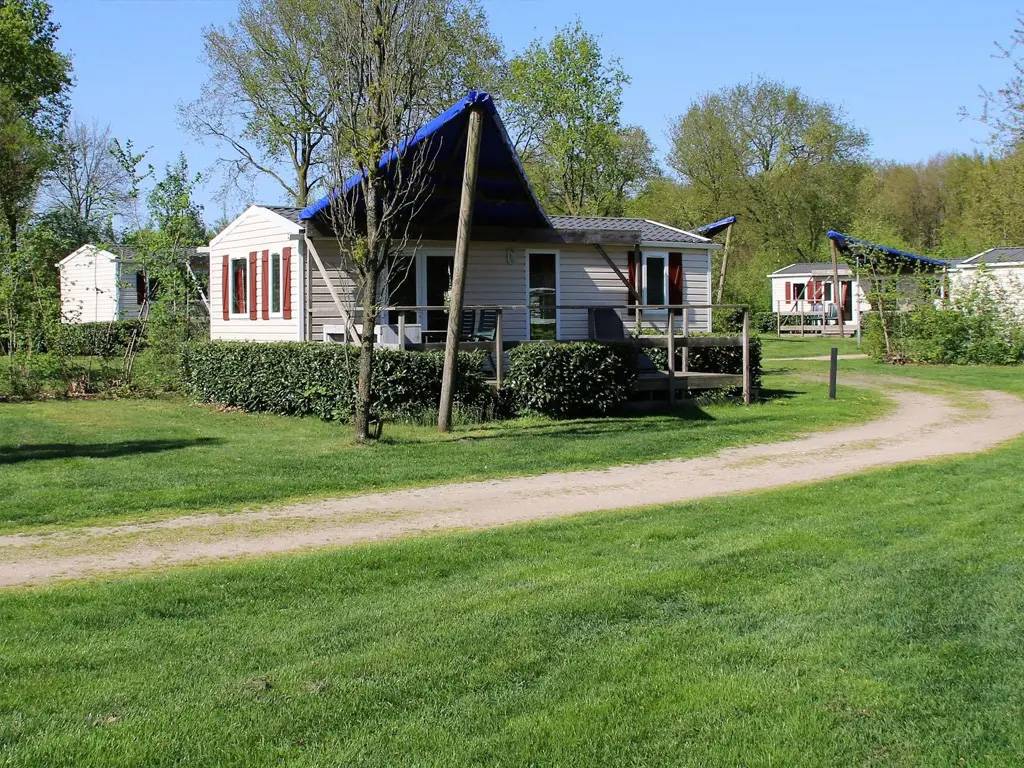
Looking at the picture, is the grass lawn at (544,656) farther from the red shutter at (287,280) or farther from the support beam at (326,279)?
the red shutter at (287,280)

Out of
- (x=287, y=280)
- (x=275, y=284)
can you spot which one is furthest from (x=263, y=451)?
(x=275, y=284)

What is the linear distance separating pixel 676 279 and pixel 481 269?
4.77 meters

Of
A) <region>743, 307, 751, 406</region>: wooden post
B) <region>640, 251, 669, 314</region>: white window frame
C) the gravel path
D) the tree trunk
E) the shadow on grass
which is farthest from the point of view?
<region>640, 251, 669, 314</region>: white window frame

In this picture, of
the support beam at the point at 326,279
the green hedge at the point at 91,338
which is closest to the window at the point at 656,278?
the support beam at the point at 326,279

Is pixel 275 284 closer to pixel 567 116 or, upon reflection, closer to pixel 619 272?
pixel 619 272

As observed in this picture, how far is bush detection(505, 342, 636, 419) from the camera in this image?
16047 mm

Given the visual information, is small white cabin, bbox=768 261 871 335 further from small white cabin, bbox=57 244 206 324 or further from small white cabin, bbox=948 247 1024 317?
small white cabin, bbox=57 244 206 324

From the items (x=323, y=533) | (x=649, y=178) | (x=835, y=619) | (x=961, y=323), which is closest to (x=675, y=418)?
(x=323, y=533)

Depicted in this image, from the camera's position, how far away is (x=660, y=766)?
12.8 ft

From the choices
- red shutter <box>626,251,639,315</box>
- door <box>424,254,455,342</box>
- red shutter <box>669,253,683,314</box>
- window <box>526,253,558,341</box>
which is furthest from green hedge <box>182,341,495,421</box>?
red shutter <box>669,253,683,314</box>

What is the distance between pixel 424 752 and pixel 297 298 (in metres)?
15.6

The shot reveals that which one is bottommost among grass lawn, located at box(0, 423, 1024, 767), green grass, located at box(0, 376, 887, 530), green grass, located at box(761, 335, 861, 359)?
grass lawn, located at box(0, 423, 1024, 767)

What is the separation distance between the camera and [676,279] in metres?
22.8

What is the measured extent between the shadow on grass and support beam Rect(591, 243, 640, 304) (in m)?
9.15
